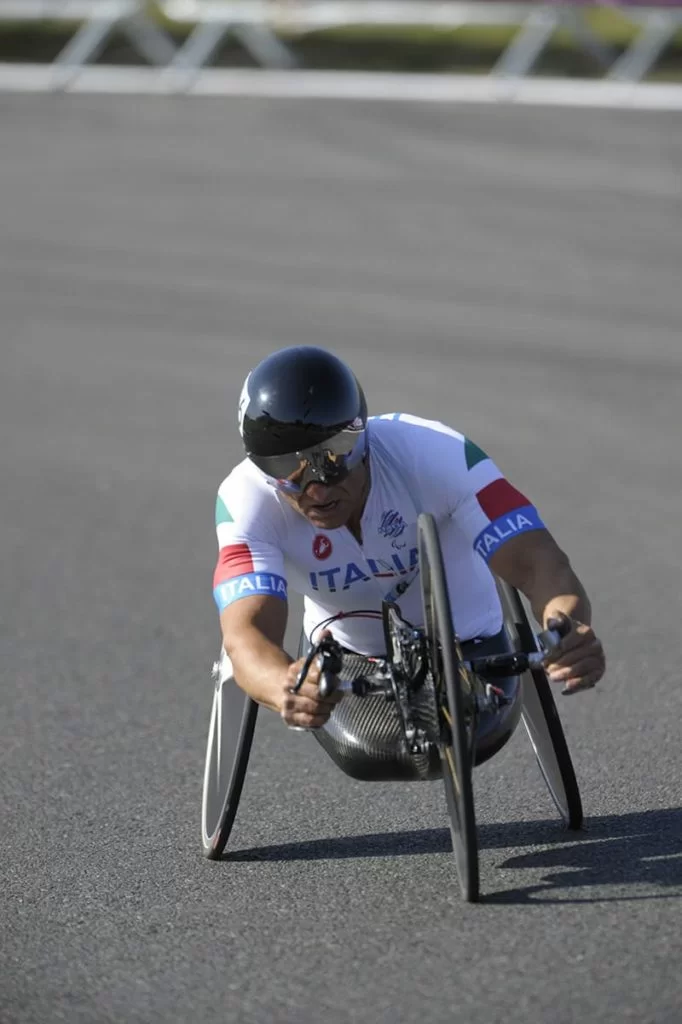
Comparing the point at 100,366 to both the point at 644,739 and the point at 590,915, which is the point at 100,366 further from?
the point at 590,915

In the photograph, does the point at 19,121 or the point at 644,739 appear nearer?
the point at 644,739

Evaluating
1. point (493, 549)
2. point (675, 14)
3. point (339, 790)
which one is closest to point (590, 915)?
point (493, 549)

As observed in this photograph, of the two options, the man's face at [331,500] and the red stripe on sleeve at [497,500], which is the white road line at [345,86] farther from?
the man's face at [331,500]

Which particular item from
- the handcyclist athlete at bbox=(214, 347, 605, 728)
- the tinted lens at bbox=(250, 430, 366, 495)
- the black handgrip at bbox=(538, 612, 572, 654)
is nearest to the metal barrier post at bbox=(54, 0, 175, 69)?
the handcyclist athlete at bbox=(214, 347, 605, 728)

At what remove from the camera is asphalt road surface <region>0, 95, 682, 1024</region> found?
4.65m

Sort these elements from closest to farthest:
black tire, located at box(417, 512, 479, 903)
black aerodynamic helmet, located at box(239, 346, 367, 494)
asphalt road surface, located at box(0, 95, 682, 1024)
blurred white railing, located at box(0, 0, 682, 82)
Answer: black tire, located at box(417, 512, 479, 903)
asphalt road surface, located at box(0, 95, 682, 1024)
black aerodynamic helmet, located at box(239, 346, 367, 494)
blurred white railing, located at box(0, 0, 682, 82)

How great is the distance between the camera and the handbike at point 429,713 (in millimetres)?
4469

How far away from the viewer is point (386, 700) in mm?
5004

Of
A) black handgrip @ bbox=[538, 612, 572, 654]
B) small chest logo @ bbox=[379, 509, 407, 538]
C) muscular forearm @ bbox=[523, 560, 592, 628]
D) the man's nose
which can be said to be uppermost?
the man's nose

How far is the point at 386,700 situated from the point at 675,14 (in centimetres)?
1533

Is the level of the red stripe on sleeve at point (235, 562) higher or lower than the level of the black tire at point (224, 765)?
higher

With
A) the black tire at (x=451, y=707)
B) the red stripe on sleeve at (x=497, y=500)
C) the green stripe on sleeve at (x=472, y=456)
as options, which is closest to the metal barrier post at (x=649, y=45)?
the green stripe on sleeve at (x=472, y=456)

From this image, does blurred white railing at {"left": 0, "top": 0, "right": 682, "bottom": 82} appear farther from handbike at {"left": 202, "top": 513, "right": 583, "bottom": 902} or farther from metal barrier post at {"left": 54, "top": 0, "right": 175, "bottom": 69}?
handbike at {"left": 202, "top": 513, "right": 583, "bottom": 902}

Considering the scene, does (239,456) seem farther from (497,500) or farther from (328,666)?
(328,666)
